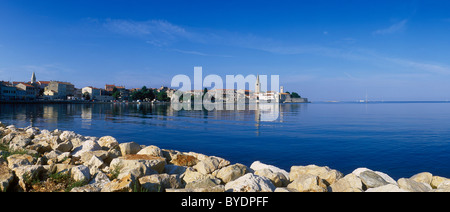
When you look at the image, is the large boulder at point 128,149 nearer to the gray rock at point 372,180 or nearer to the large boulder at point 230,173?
the large boulder at point 230,173

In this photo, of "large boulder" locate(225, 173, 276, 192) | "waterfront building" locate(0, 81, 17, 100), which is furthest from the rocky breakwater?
"waterfront building" locate(0, 81, 17, 100)

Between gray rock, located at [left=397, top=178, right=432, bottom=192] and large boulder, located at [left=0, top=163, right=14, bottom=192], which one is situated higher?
large boulder, located at [left=0, top=163, right=14, bottom=192]

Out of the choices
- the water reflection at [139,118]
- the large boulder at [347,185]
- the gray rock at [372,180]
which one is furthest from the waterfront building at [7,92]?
the gray rock at [372,180]

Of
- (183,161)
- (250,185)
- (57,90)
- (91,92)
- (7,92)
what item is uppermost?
(91,92)

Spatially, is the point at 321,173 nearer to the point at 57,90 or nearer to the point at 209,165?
the point at 209,165

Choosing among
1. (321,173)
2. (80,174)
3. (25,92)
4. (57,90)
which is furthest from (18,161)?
(57,90)

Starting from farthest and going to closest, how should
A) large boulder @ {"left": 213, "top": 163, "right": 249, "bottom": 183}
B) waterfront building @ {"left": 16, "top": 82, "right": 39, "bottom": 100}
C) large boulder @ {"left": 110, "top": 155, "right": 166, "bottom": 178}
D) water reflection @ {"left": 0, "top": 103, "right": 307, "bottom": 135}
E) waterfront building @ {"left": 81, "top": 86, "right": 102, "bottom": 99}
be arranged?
waterfront building @ {"left": 81, "top": 86, "right": 102, "bottom": 99} < waterfront building @ {"left": 16, "top": 82, "right": 39, "bottom": 100} < water reflection @ {"left": 0, "top": 103, "right": 307, "bottom": 135} < large boulder @ {"left": 213, "top": 163, "right": 249, "bottom": 183} < large boulder @ {"left": 110, "top": 155, "right": 166, "bottom": 178}

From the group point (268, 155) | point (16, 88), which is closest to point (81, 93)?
point (16, 88)

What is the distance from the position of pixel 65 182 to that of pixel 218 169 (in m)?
4.19

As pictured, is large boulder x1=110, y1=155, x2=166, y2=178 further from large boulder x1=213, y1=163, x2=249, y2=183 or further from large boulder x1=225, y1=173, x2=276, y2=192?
large boulder x1=225, y1=173, x2=276, y2=192

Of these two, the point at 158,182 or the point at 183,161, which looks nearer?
the point at 158,182
